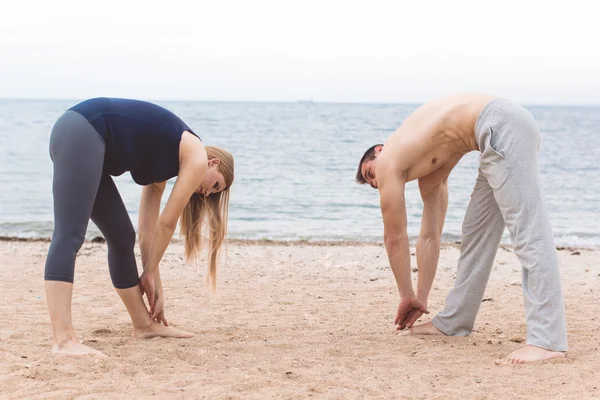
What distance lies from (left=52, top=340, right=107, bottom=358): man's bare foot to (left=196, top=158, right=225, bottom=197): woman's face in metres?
1.09

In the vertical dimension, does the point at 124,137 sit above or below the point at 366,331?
above

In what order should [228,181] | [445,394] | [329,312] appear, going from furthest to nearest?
[329,312], [228,181], [445,394]

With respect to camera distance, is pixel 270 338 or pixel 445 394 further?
pixel 270 338

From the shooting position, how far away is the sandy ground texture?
3375mm

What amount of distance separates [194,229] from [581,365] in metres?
2.38

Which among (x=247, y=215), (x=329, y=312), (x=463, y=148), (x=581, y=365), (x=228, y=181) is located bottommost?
(x=247, y=215)

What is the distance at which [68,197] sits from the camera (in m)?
3.68

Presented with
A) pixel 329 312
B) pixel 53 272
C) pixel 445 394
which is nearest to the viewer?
pixel 445 394

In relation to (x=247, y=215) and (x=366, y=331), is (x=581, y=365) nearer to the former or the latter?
(x=366, y=331)

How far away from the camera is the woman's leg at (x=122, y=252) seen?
161 inches

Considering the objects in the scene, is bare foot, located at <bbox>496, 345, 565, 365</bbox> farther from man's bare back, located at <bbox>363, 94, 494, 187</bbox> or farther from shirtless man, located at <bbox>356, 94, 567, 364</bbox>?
man's bare back, located at <bbox>363, 94, 494, 187</bbox>

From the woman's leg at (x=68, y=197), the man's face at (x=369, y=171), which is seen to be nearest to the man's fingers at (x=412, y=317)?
the man's face at (x=369, y=171)

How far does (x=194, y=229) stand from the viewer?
4.36 meters

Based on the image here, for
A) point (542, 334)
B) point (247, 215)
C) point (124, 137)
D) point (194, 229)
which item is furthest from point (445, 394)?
point (247, 215)
